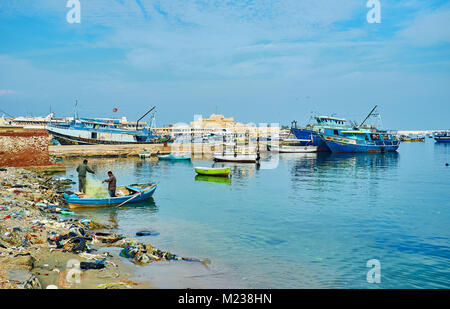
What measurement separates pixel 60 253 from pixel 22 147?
2351 centimetres

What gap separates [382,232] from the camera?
15.7 meters

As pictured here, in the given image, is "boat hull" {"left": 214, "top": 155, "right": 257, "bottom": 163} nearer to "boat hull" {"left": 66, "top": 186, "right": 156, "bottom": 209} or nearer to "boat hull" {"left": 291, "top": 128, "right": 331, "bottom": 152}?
"boat hull" {"left": 291, "top": 128, "right": 331, "bottom": 152}

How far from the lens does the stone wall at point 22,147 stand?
28.2 m

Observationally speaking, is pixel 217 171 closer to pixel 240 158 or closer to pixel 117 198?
pixel 240 158

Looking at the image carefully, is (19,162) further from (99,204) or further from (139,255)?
(139,255)

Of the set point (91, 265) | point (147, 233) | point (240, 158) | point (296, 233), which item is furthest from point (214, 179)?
point (91, 265)

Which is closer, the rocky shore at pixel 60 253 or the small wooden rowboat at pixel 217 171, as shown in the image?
the rocky shore at pixel 60 253

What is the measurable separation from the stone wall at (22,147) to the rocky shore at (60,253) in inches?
589

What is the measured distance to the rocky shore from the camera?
25.3ft

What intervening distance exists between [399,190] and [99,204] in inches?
933

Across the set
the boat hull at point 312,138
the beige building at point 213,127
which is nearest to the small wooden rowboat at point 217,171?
the boat hull at point 312,138

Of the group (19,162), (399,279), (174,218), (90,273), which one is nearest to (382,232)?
(399,279)

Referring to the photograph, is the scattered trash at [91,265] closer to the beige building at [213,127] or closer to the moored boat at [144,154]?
the moored boat at [144,154]

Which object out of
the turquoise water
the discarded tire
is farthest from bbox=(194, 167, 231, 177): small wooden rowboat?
the discarded tire
